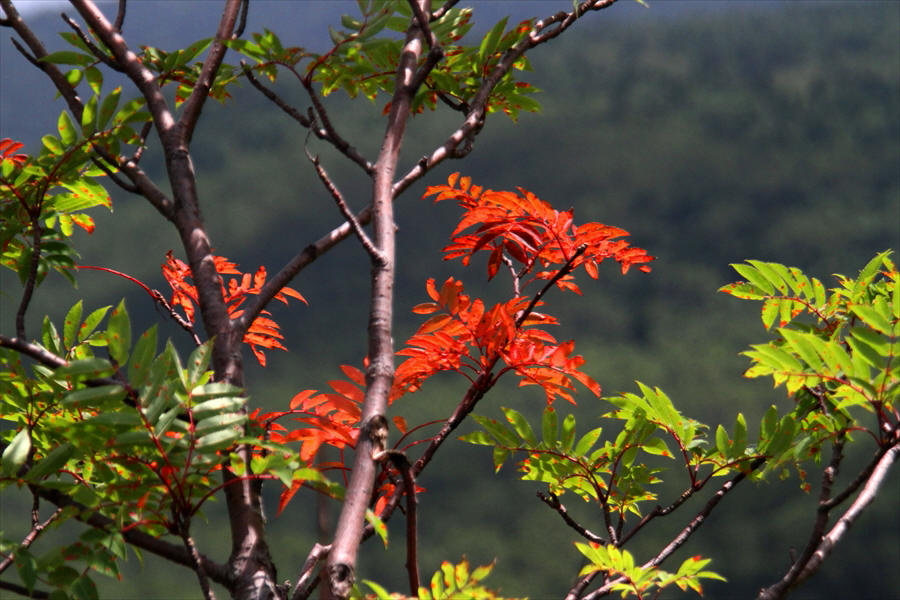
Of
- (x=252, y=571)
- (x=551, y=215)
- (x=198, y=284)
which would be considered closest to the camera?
(x=252, y=571)

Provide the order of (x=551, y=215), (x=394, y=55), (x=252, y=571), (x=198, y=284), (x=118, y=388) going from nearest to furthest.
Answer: (x=118, y=388) < (x=252, y=571) < (x=198, y=284) < (x=551, y=215) < (x=394, y=55)

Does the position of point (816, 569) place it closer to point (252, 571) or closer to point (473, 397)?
point (473, 397)

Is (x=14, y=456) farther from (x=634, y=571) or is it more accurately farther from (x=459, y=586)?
(x=634, y=571)

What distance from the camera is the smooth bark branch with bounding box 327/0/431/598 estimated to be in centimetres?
69

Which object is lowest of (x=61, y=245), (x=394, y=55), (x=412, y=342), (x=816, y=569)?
(x=816, y=569)

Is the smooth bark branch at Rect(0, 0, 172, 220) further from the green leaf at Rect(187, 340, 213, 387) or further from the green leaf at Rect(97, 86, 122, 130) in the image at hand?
the green leaf at Rect(187, 340, 213, 387)

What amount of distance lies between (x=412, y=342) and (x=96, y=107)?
444 mm

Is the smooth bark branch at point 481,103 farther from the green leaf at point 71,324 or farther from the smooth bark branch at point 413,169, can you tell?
the green leaf at point 71,324

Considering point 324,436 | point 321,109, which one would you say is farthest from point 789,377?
point 321,109

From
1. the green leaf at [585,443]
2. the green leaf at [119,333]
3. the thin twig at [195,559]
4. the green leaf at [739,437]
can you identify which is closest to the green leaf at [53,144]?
the green leaf at [119,333]

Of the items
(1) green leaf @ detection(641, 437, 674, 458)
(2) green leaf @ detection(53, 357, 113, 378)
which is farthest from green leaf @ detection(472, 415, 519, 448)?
(2) green leaf @ detection(53, 357, 113, 378)

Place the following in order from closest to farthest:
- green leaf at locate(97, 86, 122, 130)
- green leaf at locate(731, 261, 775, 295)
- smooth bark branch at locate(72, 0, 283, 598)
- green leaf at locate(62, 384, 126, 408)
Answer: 1. green leaf at locate(62, 384, 126, 408)
2. smooth bark branch at locate(72, 0, 283, 598)
3. green leaf at locate(97, 86, 122, 130)
4. green leaf at locate(731, 261, 775, 295)

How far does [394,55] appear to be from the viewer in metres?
1.14

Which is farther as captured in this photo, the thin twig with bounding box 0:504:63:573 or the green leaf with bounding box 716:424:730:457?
the green leaf with bounding box 716:424:730:457
